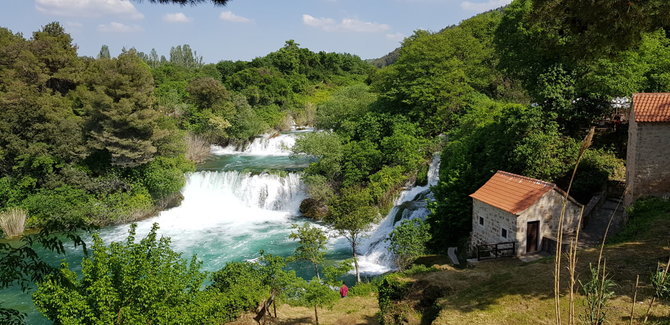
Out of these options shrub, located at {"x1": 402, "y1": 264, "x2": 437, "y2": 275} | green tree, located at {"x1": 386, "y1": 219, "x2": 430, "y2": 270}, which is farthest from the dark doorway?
green tree, located at {"x1": 386, "y1": 219, "x2": 430, "y2": 270}

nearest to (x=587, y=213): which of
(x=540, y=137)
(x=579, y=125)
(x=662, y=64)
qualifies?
(x=540, y=137)

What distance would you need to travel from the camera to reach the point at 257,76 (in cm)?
5478

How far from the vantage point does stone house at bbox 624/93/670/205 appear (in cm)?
1346

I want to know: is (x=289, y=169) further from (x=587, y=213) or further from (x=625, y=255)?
(x=625, y=255)

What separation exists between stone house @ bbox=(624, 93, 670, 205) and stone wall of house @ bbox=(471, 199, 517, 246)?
4.06 metres

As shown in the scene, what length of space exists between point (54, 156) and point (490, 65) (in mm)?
30229

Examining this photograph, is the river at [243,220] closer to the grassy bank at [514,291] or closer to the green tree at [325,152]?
the green tree at [325,152]

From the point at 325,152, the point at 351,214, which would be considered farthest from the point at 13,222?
the point at 351,214

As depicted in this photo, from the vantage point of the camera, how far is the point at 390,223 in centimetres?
2062

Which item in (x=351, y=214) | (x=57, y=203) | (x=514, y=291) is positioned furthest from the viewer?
(x=57, y=203)

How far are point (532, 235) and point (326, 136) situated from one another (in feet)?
50.2

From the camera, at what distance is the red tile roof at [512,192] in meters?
13.5

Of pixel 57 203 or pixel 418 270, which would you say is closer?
pixel 418 270

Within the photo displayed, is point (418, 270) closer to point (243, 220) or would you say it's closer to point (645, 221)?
point (645, 221)
